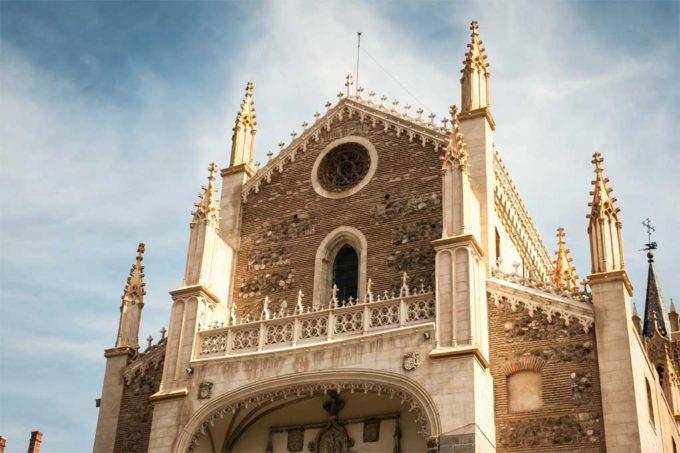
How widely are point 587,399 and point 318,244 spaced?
9378mm

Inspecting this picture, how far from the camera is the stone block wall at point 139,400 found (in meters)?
27.2

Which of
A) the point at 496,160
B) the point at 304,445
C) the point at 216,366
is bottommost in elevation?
the point at 304,445

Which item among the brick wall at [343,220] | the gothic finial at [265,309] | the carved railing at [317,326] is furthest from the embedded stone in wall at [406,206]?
the gothic finial at [265,309]

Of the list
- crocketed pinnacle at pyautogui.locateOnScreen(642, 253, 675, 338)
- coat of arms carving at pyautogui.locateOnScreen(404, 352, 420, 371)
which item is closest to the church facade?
coat of arms carving at pyautogui.locateOnScreen(404, 352, 420, 371)

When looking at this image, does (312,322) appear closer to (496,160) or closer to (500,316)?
(500,316)

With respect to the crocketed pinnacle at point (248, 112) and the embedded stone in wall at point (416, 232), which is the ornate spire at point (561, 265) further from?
the crocketed pinnacle at point (248, 112)

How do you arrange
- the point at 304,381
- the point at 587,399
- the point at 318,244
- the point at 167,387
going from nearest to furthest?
the point at 587,399 < the point at 304,381 < the point at 167,387 < the point at 318,244

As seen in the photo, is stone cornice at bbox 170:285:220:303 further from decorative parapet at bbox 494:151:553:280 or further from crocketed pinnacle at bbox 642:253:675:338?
crocketed pinnacle at bbox 642:253:675:338

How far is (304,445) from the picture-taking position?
25.0m

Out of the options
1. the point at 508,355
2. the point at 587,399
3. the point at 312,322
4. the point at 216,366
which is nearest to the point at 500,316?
the point at 508,355

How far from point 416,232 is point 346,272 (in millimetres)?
2527

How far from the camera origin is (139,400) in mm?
27734

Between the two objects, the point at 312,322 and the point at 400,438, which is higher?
the point at 312,322

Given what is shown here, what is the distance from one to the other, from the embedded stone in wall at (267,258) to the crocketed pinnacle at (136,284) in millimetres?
3689
